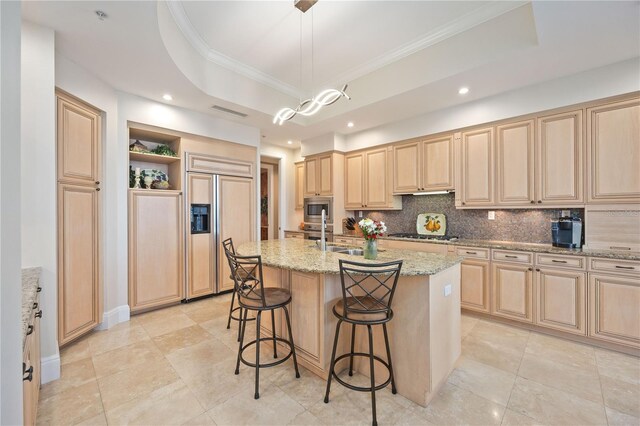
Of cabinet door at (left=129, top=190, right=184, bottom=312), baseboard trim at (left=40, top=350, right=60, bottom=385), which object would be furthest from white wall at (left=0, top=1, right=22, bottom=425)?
cabinet door at (left=129, top=190, right=184, bottom=312)

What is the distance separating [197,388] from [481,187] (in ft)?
12.4

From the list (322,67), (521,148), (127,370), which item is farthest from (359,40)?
(127,370)

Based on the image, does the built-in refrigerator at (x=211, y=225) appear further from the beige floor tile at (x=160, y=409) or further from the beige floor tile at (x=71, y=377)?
the beige floor tile at (x=160, y=409)

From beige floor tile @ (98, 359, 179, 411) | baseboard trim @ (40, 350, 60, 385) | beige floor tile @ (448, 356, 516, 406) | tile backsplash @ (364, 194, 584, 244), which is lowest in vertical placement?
beige floor tile @ (448, 356, 516, 406)

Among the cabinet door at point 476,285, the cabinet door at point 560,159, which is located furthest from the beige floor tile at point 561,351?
the cabinet door at point 560,159

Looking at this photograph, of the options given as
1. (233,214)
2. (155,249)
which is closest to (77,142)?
(155,249)

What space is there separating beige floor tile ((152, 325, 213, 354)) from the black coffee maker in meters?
3.91

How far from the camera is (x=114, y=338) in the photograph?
2879 millimetres

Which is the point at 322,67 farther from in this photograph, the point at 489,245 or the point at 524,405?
the point at 524,405

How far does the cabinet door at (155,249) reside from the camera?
3451mm

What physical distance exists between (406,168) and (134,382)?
4105 mm

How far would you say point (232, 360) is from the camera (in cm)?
247

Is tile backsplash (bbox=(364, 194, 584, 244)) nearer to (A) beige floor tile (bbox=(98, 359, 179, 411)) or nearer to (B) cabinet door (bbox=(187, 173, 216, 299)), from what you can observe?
(B) cabinet door (bbox=(187, 173, 216, 299))

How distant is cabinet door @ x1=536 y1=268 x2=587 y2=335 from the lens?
2.75 m
